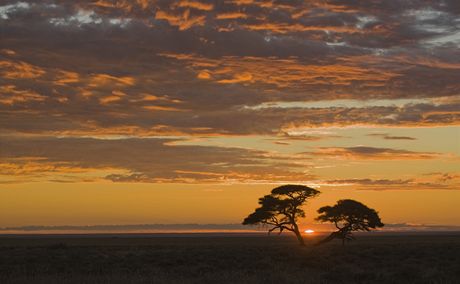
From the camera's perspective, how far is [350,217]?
7269 cm

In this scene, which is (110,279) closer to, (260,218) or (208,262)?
(208,262)

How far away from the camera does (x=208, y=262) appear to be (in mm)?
43906

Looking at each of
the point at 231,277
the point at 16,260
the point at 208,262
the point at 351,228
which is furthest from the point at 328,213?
the point at 231,277

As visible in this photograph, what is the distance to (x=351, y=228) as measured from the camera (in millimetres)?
72875

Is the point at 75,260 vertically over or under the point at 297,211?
under

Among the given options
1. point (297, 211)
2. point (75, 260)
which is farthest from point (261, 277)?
point (297, 211)

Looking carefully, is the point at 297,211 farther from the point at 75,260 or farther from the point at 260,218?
the point at 75,260

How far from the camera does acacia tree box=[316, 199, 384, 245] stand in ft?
238

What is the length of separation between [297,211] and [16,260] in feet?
113

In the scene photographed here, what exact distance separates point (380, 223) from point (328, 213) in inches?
226

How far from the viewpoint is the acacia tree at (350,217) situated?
7256 cm

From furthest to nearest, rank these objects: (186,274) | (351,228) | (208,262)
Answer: (351,228)
(208,262)
(186,274)

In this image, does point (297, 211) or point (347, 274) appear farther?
point (297, 211)

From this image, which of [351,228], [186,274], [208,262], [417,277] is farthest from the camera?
[351,228]
